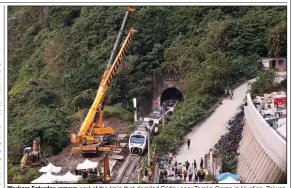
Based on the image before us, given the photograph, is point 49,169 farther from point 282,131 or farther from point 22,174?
point 282,131

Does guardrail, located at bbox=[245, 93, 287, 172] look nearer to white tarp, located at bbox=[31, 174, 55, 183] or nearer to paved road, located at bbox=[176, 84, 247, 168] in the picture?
paved road, located at bbox=[176, 84, 247, 168]

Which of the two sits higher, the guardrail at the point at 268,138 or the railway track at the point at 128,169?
the guardrail at the point at 268,138

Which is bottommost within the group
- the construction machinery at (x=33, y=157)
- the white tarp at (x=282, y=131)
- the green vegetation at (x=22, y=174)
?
the green vegetation at (x=22, y=174)

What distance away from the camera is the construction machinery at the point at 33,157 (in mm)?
20531

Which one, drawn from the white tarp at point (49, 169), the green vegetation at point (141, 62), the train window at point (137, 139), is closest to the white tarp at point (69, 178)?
the white tarp at point (49, 169)

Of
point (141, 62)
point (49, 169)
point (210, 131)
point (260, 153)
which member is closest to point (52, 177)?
point (49, 169)

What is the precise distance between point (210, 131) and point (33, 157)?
744cm

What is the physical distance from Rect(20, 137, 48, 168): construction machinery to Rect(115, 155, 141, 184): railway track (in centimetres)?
338

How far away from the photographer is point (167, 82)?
3142cm

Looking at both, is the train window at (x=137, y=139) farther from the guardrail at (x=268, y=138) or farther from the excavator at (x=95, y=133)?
the guardrail at (x=268, y=138)

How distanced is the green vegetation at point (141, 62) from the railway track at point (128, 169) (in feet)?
3.63

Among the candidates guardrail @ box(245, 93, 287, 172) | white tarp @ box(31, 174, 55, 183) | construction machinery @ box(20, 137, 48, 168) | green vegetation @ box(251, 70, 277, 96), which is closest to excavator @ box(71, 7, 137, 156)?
construction machinery @ box(20, 137, 48, 168)

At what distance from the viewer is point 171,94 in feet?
107

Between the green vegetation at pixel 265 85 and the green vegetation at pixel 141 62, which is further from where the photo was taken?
the green vegetation at pixel 265 85
